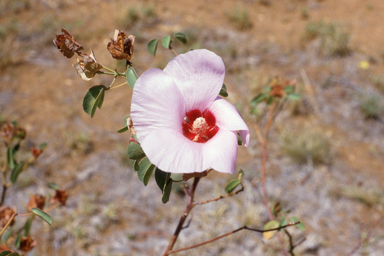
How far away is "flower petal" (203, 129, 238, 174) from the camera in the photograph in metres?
0.58

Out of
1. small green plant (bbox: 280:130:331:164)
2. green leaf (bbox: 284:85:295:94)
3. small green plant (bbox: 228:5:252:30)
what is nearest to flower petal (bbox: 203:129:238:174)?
green leaf (bbox: 284:85:295:94)

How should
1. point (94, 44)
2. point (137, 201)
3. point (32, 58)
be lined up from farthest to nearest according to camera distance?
point (94, 44) < point (32, 58) < point (137, 201)

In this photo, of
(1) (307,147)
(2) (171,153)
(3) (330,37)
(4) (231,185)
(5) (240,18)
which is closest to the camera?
(2) (171,153)

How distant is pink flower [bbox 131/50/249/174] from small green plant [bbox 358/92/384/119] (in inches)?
123

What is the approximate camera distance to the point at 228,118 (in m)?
0.66

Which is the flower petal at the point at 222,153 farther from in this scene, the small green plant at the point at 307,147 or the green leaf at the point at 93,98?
the small green plant at the point at 307,147

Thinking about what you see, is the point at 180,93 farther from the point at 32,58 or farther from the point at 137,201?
the point at 32,58

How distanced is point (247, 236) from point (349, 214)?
938mm

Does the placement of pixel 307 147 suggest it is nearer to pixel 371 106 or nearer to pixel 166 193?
pixel 371 106

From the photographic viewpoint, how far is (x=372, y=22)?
4.90 metres

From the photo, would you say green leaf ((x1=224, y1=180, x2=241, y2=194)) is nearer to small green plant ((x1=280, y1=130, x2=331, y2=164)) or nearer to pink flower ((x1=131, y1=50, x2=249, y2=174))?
pink flower ((x1=131, y1=50, x2=249, y2=174))

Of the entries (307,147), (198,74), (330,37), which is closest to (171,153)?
(198,74)

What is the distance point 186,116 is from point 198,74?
114 mm

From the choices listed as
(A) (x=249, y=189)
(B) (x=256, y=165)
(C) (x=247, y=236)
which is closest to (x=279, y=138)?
(B) (x=256, y=165)
